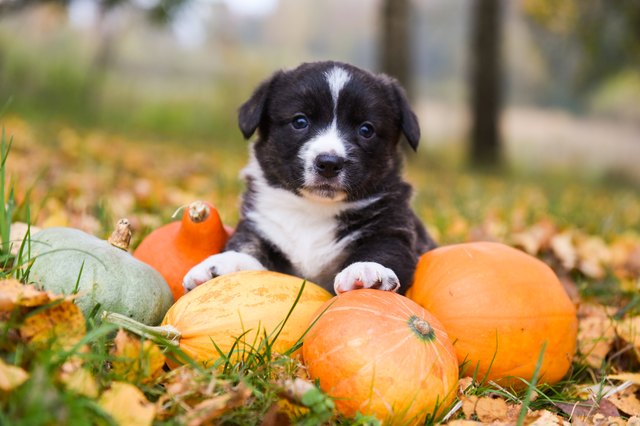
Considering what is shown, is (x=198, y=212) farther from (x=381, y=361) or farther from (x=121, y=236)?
(x=381, y=361)

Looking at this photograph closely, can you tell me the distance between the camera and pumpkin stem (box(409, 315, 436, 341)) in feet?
7.14

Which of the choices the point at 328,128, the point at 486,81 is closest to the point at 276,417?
the point at 328,128

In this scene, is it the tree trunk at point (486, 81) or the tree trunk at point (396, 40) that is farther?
the tree trunk at point (486, 81)

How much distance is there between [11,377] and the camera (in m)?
1.58

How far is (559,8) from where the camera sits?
1623 cm

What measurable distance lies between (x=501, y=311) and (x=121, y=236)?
1.52 meters

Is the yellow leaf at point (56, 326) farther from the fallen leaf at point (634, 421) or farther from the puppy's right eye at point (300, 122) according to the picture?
the fallen leaf at point (634, 421)

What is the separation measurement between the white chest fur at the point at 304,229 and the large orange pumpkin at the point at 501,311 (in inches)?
16.3

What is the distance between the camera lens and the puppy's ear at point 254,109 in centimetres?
311

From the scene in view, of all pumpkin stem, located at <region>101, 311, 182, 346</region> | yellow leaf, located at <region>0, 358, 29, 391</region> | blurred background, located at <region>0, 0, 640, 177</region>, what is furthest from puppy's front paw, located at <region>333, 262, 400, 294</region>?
blurred background, located at <region>0, 0, 640, 177</region>

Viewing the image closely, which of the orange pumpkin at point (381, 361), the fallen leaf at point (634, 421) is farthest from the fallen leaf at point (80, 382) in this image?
the fallen leaf at point (634, 421)

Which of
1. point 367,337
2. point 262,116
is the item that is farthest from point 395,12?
point 367,337

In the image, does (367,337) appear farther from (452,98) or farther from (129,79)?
(452,98)

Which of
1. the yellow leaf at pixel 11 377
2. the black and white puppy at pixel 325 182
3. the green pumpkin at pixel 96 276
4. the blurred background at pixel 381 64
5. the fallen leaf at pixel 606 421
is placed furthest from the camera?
the blurred background at pixel 381 64
